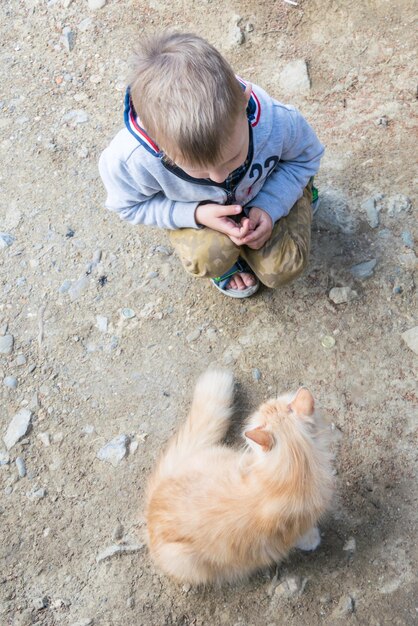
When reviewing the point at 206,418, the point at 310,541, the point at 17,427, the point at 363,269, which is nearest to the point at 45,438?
the point at 17,427

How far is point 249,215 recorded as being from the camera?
2.05 m

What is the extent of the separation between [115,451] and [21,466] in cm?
39

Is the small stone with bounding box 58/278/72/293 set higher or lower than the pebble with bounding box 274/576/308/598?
higher

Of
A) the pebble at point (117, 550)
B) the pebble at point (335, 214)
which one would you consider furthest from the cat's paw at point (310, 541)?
the pebble at point (335, 214)

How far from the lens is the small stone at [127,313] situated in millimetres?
2480

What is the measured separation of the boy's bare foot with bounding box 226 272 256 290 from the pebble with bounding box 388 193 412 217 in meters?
0.73

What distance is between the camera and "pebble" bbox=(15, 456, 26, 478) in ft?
7.14

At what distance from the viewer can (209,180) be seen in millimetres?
1896

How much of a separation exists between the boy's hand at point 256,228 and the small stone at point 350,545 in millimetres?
1120

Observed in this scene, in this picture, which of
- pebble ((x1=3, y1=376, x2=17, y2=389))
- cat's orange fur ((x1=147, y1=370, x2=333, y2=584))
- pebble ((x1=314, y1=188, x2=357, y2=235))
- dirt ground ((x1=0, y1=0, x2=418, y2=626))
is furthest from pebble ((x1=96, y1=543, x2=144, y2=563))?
pebble ((x1=314, y1=188, x2=357, y2=235))

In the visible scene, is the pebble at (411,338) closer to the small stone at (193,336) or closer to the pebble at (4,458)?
the small stone at (193,336)

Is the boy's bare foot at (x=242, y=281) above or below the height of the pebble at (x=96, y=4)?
below

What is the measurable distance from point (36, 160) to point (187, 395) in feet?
5.43

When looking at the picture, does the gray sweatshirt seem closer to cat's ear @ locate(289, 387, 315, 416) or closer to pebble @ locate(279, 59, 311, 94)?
cat's ear @ locate(289, 387, 315, 416)
